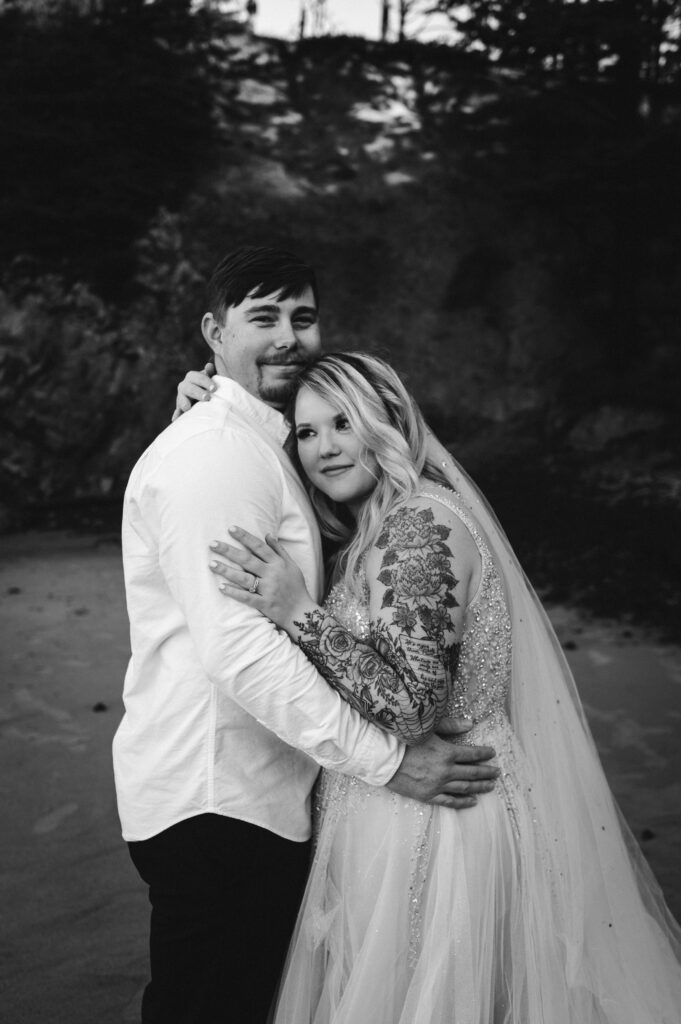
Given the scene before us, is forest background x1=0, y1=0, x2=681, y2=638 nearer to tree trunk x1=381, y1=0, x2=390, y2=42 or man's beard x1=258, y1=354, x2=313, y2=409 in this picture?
tree trunk x1=381, y1=0, x2=390, y2=42

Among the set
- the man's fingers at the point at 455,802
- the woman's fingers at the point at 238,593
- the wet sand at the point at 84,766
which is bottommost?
the wet sand at the point at 84,766

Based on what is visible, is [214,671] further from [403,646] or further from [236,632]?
[403,646]

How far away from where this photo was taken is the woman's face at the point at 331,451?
2223 millimetres

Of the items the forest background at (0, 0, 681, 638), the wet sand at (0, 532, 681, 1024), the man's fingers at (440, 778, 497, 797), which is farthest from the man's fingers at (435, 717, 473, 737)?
the forest background at (0, 0, 681, 638)

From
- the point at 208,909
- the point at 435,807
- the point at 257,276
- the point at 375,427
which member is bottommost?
the point at 208,909

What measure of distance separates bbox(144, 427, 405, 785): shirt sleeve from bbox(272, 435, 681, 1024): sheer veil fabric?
8.9 inches

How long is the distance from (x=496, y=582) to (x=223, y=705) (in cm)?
66

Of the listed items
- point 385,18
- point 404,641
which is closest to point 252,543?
point 404,641

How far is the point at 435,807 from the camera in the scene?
6.79 ft

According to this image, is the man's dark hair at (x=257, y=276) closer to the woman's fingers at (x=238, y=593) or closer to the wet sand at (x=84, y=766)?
the woman's fingers at (x=238, y=593)

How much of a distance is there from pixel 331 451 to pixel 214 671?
2.01 ft

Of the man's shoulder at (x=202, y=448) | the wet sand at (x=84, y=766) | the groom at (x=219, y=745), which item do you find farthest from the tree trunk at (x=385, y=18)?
the groom at (x=219, y=745)

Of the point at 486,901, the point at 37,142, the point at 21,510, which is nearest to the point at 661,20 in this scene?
the point at 37,142

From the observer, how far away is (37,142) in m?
8.20
